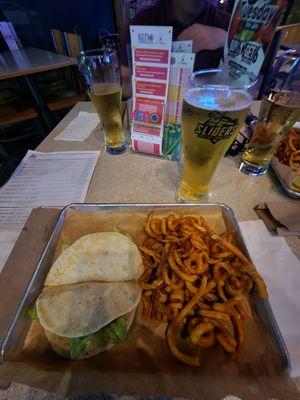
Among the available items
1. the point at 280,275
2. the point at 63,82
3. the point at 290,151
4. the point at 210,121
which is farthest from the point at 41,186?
the point at 63,82

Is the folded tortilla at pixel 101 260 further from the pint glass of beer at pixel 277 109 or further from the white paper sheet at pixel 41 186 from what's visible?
the pint glass of beer at pixel 277 109

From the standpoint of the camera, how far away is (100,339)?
47 cm

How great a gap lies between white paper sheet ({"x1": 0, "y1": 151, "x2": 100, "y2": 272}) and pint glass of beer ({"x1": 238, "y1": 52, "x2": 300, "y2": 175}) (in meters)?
0.66

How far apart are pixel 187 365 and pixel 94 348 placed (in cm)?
21

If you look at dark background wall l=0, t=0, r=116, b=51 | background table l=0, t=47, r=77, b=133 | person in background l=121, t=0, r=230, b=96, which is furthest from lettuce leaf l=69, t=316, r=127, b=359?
dark background wall l=0, t=0, r=116, b=51

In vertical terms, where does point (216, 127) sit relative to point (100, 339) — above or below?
above

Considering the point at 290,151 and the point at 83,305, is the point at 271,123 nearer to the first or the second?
the point at 290,151

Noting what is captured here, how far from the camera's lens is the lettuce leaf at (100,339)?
17.7 inches

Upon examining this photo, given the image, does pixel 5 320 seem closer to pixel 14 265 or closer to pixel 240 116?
pixel 14 265

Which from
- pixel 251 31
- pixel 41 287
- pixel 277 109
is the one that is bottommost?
pixel 41 287

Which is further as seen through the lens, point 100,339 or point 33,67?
point 33,67

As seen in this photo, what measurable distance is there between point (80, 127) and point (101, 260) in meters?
0.80

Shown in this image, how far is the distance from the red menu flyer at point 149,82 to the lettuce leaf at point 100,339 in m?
0.63

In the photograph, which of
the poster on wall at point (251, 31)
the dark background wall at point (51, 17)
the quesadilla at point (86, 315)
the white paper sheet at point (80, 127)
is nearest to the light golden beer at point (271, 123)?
the poster on wall at point (251, 31)
